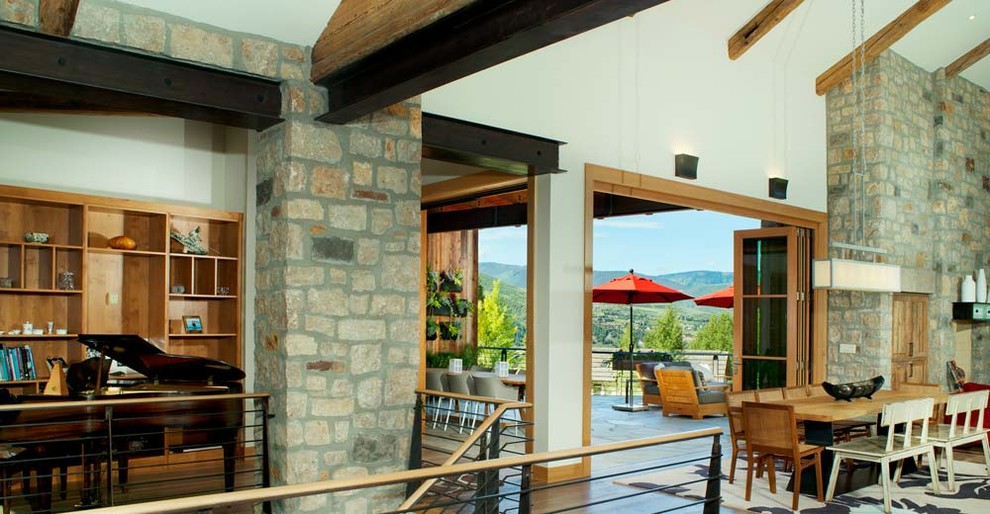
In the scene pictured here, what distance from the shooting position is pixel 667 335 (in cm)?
1811

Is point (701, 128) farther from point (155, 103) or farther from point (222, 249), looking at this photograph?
point (155, 103)

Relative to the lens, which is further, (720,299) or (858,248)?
(720,299)

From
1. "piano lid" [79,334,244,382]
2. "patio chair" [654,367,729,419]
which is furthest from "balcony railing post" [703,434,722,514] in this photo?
"patio chair" [654,367,729,419]

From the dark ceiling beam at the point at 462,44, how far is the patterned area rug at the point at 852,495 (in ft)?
12.5

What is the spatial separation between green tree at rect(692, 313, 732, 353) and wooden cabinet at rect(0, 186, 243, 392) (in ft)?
41.3

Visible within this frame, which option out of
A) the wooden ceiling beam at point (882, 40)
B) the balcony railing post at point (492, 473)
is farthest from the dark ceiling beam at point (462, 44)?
the wooden ceiling beam at point (882, 40)

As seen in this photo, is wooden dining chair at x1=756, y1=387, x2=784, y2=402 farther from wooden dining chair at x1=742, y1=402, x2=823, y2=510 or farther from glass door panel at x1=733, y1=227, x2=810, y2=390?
glass door panel at x1=733, y1=227, x2=810, y2=390

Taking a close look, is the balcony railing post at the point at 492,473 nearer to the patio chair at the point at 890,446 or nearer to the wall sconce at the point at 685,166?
the patio chair at the point at 890,446

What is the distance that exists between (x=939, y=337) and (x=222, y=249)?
9.42m

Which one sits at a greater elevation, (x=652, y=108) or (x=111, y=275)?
(x=652, y=108)

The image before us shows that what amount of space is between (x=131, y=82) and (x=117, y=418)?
2225mm

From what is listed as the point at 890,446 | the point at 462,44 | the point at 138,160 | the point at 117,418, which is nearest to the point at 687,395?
the point at 890,446

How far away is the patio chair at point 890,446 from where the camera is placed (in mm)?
6271

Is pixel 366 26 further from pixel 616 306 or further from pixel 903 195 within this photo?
pixel 616 306
